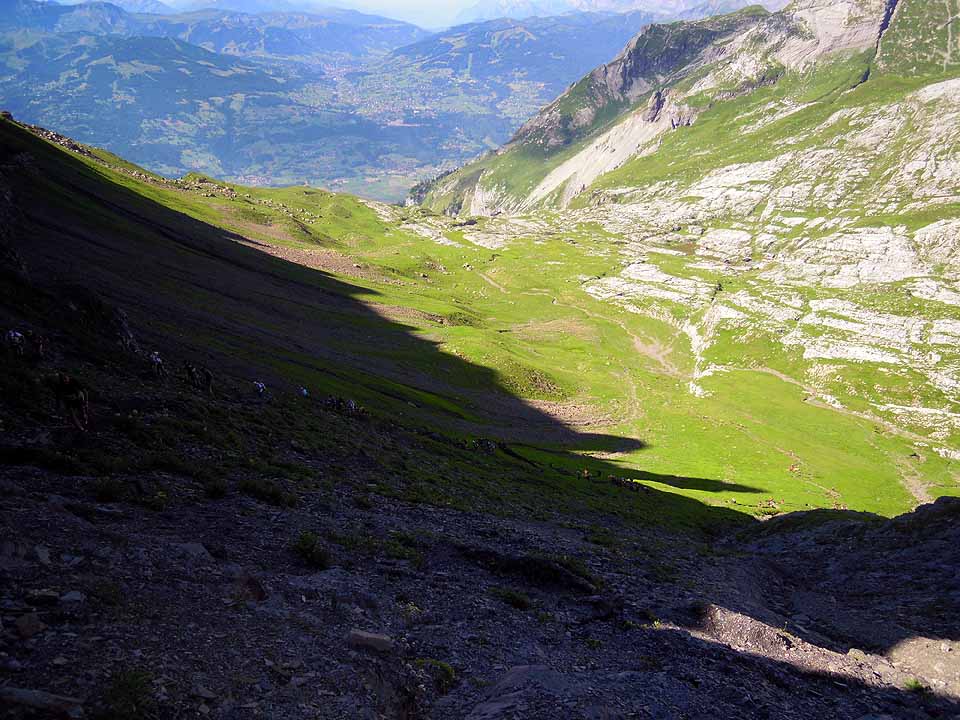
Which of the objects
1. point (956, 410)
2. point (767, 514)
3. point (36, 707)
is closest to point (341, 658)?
point (36, 707)

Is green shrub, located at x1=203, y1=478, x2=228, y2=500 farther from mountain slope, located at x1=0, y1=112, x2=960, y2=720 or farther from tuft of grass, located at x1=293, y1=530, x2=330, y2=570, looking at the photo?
tuft of grass, located at x1=293, y1=530, x2=330, y2=570

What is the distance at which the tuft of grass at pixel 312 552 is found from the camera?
2122cm

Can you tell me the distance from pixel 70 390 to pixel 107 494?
8.22 m

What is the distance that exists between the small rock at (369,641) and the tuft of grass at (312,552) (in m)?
5.14

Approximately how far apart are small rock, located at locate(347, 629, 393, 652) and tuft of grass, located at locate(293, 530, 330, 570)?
514 centimetres

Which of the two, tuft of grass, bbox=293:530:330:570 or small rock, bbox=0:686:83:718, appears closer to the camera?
small rock, bbox=0:686:83:718

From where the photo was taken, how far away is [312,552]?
21328mm

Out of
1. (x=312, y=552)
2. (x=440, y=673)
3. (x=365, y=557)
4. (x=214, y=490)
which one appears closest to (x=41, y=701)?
(x=440, y=673)

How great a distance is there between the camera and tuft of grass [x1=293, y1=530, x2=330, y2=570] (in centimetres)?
2122

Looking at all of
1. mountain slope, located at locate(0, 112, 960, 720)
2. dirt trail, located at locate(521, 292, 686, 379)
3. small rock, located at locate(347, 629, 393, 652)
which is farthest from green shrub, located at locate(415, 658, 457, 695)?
dirt trail, located at locate(521, 292, 686, 379)

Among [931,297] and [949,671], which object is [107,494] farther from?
[931,297]

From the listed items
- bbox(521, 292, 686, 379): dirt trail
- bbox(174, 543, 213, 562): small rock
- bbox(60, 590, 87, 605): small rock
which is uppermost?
bbox(521, 292, 686, 379): dirt trail

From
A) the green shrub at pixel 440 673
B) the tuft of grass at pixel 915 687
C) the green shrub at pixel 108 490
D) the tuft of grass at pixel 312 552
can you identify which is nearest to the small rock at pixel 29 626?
the green shrub at pixel 108 490

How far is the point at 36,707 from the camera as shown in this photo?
954cm
